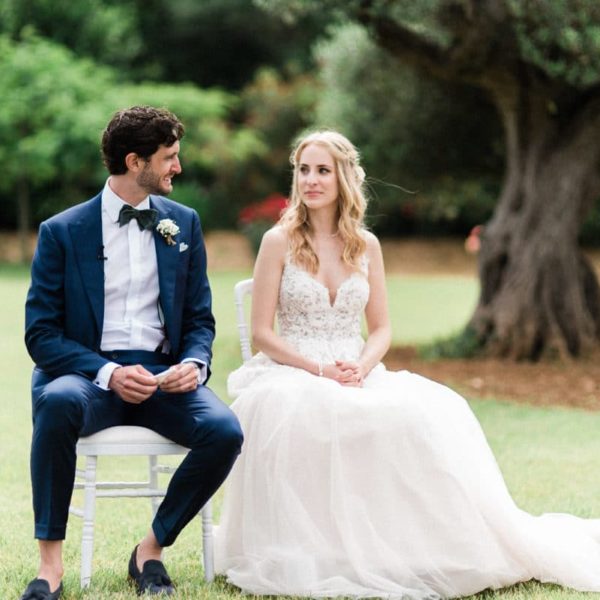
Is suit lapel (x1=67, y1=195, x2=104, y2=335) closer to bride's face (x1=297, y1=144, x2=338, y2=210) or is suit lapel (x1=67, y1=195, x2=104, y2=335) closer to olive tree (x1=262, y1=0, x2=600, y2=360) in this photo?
bride's face (x1=297, y1=144, x2=338, y2=210)

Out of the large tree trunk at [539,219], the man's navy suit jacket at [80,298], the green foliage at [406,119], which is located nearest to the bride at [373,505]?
the man's navy suit jacket at [80,298]

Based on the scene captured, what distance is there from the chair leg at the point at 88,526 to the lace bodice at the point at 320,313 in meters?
1.12

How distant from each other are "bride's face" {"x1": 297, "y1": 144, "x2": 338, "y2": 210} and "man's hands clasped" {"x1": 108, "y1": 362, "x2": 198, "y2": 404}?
1050 mm

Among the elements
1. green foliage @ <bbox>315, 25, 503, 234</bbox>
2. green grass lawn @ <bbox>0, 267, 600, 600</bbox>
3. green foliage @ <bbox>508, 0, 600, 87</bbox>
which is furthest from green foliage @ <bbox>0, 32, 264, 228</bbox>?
green foliage @ <bbox>508, 0, 600, 87</bbox>

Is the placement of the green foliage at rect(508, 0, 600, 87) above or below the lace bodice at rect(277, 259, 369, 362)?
above

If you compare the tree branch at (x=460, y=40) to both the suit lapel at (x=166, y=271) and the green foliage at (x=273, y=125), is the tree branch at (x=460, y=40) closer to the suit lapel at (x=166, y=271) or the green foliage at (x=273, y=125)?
the suit lapel at (x=166, y=271)

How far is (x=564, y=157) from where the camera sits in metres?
11.5

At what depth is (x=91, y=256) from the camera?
4449 mm

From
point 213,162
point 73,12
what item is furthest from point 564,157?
point 73,12

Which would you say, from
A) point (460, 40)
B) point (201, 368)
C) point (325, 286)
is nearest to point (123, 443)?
point (201, 368)

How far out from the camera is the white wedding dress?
14.1ft

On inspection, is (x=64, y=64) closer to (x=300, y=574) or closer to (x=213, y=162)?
(x=213, y=162)

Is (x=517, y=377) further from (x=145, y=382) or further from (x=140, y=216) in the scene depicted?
(x=145, y=382)

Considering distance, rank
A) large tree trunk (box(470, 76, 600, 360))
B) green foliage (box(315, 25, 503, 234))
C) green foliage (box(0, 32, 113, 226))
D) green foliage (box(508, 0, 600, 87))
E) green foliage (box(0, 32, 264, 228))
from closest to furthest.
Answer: green foliage (box(508, 0, 600, 87)) < large tree trunk (box(470, 76, 600, 360)) < green foliage (box(315, 25, 503, 234)) < green foliage (box(0, 32, 113, 226)) < green foliage (box(0, 32, 264, 228))
